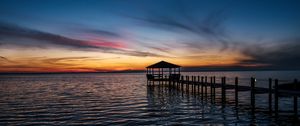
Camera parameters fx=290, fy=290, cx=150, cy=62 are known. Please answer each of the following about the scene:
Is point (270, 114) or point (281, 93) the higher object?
point (281, 93)

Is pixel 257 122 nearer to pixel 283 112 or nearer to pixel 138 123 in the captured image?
pixel 283 112

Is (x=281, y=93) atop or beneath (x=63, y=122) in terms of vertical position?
atop

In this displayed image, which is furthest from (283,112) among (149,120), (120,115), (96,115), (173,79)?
(173,79)

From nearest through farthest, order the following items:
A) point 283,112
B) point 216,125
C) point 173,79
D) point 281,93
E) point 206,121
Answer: point 216,125 < point 206,121 < point 281,93 < point 283,112 < point 173,79

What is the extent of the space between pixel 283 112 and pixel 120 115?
405 inches

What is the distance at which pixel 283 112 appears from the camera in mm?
18391

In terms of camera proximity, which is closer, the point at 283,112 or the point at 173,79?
the point at 283,112

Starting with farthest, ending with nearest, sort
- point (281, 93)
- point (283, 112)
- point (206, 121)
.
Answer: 1. point (283, 112)
2. point (281, 93)
3. point (206, 121)

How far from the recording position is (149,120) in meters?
15.8

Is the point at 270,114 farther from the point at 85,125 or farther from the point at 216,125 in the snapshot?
the point at 85,125

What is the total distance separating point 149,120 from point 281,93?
7926mm

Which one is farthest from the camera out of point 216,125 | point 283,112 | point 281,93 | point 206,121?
point 283,112

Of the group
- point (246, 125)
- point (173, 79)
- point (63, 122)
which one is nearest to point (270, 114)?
point (246, 125)

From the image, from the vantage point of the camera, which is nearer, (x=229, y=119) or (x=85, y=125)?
(x=85, y=125)
